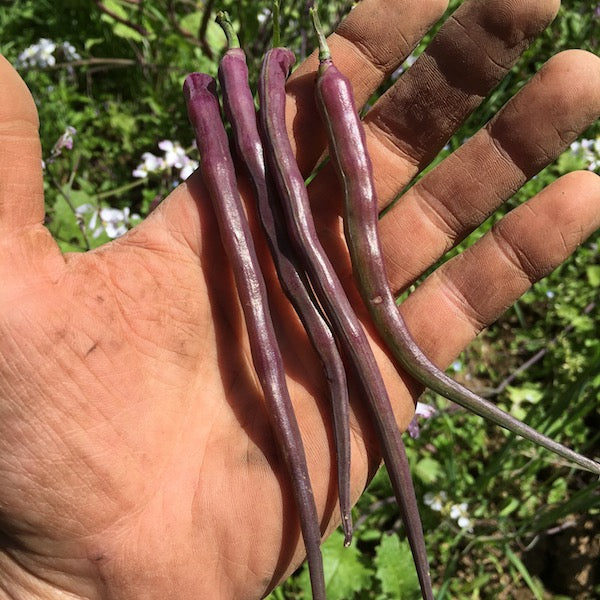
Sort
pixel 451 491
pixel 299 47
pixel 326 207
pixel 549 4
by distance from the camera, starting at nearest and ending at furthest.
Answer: pixel 549 4 < pixel 326 207 < pixel 451 491 < pixel 299 47

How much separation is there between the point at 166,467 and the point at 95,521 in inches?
16.7

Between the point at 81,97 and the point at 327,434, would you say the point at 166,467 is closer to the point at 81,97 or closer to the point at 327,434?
the point at 327,434

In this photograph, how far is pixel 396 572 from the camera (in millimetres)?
3975

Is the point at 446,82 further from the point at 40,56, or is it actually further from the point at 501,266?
the point at 40,56

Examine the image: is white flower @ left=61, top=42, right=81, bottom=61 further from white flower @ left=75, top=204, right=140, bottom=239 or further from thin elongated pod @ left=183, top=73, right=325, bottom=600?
thin elongated pod @ left=183, top=73, right=325, bottom=600

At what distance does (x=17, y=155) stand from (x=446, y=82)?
7.64 feet

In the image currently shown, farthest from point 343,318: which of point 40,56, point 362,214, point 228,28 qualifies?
point 40,56

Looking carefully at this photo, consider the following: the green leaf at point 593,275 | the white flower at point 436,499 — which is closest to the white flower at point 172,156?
the white flower at point 436,499

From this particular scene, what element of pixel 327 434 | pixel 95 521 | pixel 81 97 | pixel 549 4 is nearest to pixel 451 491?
pixel 327 434

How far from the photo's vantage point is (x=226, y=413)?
11.5ft

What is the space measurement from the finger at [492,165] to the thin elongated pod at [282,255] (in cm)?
69

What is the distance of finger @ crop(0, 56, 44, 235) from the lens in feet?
9.20

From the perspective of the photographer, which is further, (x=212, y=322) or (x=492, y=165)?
(x=492, y=165)

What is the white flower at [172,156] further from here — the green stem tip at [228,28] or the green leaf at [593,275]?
the green leaf at [593,275]
